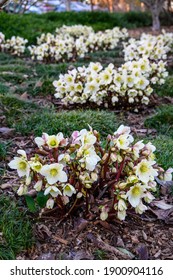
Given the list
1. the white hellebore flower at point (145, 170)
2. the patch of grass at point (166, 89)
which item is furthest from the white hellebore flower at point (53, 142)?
the patch of grass at point (166, 89)

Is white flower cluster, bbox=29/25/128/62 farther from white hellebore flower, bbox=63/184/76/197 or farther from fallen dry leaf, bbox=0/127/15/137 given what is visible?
white hellebore flower, bbox=63/184/76/197

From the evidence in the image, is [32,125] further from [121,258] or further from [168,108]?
[121,258]

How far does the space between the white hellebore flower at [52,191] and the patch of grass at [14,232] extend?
0.81 ft

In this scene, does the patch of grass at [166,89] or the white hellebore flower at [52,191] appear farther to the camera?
the patch of grass at [166,89]

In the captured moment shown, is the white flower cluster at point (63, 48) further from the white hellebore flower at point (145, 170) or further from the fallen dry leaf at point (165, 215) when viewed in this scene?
the white hellebore flower at point (145, 170)

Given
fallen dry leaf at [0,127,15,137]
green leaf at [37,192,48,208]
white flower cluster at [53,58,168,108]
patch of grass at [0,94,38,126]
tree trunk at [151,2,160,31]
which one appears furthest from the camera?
tree trunk at [151,2,160,31]

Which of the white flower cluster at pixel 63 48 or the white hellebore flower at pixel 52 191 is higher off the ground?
the white flower cluster at pixel 63 48

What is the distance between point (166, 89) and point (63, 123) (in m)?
2.22

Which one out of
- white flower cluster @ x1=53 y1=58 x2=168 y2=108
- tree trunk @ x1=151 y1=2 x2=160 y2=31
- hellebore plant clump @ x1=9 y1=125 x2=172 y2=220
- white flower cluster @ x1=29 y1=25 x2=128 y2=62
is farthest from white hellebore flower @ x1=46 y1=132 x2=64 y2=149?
tree trunk @ x1=151 y1=2 x2=160 y2=31

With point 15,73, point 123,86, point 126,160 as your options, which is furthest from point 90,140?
point 15,73

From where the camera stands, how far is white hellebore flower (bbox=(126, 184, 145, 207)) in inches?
86.5

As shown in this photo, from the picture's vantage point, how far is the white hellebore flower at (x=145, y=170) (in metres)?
2.20

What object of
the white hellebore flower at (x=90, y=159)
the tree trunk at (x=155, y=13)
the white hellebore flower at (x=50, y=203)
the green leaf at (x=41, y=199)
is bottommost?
the white hellebore flower at (x=50, y=203)

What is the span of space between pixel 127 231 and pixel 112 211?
0.51ft
